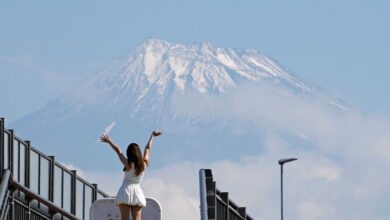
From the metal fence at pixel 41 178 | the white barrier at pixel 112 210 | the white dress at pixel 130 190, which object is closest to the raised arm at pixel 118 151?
the white dress at pixel 130 190

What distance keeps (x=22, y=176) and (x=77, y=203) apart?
404 centimetres

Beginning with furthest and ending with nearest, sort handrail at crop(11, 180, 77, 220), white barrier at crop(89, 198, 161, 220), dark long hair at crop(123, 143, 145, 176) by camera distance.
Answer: handrail at crop(11, 180, 77, 220) < white barrier at crop(89, 198, 161, 220) < dark long hair at crop(123, 143, 145, 176)

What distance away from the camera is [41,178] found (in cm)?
4003

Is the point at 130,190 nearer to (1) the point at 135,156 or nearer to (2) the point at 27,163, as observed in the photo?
(1) the point at 135,156

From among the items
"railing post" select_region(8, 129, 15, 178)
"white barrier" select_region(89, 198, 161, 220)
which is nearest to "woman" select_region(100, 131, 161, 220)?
"white barrier" select_region(89, 198, 161, 220)

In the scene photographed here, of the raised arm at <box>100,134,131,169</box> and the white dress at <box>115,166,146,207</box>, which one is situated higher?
the raised arm at <box>100,134,131,169</box>

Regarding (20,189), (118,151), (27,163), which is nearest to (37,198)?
(20,189)

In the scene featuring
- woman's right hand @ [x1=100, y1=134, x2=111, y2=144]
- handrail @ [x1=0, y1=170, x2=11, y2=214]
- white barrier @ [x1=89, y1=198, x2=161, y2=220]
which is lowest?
white barrier @ [x1=89, y1=198, x2=161, y2=220]

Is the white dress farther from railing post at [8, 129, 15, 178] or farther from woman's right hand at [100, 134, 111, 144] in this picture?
railing post at [8, 129, 15, 178]

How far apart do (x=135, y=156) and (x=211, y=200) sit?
32.3ft

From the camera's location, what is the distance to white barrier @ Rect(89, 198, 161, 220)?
95.1ft

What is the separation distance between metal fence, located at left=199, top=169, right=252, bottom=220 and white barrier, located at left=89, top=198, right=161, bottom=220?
15.8ft

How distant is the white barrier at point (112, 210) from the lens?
95.1 ft

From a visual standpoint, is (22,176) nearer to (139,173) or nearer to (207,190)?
(207,190)
